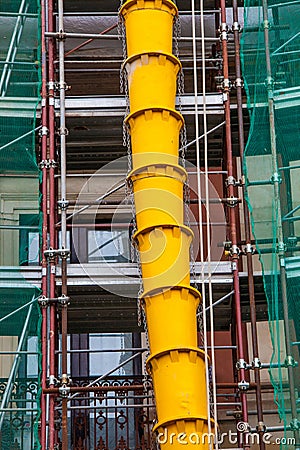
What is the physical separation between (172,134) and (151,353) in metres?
2.23

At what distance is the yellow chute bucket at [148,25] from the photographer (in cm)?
1420

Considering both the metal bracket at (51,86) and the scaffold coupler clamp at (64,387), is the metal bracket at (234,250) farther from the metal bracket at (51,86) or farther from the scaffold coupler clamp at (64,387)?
the metal bracket at (51,86)

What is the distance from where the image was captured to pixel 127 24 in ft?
47.5

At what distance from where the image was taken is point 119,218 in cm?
1573

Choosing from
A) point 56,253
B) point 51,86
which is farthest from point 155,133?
point 56,253

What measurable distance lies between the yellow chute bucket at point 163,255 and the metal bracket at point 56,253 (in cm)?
77

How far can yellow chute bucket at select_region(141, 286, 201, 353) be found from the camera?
494 inches

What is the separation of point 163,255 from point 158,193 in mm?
648

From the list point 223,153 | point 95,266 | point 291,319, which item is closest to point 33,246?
point 95,266

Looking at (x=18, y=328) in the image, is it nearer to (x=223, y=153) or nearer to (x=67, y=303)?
(x=67, y=303)

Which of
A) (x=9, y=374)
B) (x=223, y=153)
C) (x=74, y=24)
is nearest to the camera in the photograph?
(x=9, y=374)

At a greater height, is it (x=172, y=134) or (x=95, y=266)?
(x=172, y=134)

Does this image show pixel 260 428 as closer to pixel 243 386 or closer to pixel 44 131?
pixel 243 386

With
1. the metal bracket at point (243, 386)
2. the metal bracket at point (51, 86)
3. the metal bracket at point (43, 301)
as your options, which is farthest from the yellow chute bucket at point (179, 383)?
the metal bracket at point (51, 86)
